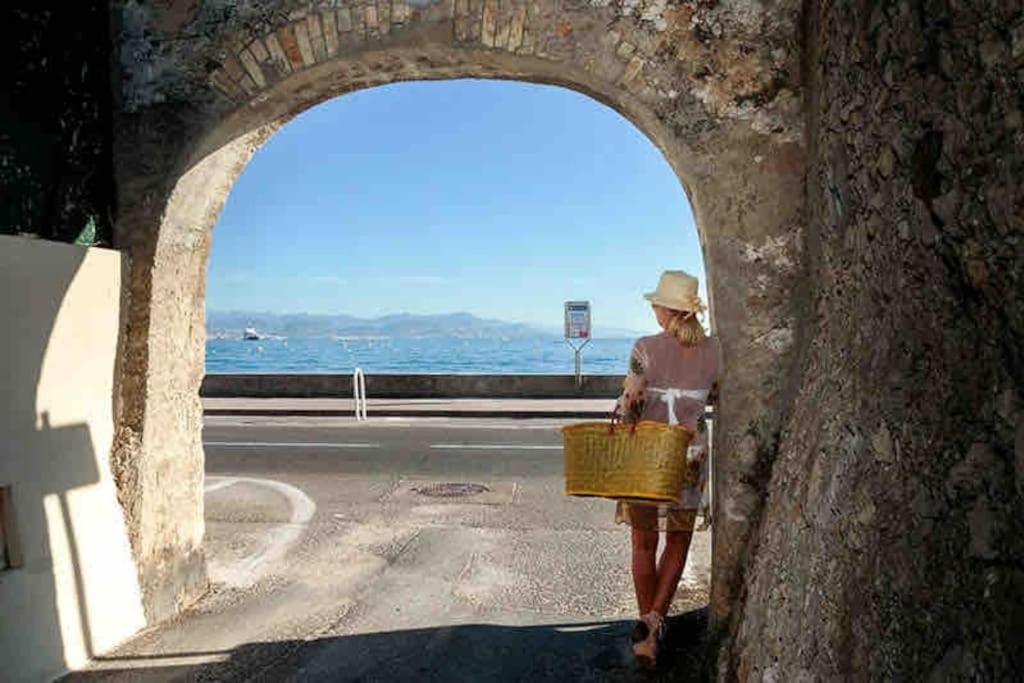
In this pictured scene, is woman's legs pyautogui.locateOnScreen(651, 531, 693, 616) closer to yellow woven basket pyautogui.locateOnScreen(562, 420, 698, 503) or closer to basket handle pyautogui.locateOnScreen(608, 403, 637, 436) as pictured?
yellow woven basket pyautogui.locateOnScreen(562, 420, 698, 503)

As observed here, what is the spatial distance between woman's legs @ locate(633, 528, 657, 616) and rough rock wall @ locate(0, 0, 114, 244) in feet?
10.6

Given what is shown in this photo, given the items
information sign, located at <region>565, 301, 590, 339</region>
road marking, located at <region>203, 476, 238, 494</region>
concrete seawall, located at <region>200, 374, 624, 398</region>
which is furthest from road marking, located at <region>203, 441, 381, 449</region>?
information sign, located at <region>565, 301, 590, 339</region>

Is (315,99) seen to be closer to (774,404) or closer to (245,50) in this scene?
(245,50)

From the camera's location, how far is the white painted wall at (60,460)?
360 centimetres

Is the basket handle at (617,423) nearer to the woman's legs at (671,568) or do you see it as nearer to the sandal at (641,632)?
the woman's legs at (671,568)

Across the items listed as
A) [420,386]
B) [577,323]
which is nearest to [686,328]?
[577,323]

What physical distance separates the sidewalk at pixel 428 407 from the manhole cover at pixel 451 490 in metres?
5.91

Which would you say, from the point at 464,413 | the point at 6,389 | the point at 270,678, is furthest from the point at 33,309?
the point at 464,413

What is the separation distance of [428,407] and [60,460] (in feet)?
38.7

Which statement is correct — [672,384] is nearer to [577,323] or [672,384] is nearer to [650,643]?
[650,643]

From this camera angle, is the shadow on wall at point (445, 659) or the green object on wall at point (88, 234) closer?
the shadow on wall at point (445, 659)

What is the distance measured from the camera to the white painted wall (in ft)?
11.8

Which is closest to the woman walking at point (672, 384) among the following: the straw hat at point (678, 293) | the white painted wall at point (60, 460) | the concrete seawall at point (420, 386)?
the straw hat at point (678, 293)

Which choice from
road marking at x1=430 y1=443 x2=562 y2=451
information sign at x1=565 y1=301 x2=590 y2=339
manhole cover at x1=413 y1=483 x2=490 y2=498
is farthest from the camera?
information sign at x1=565 y1=301 x2=590 y2=339
